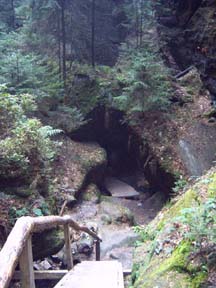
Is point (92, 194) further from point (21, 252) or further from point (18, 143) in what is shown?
point (21, 252)

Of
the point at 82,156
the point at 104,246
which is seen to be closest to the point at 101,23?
the point at 82,156

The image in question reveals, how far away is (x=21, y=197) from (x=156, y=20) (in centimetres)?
1280

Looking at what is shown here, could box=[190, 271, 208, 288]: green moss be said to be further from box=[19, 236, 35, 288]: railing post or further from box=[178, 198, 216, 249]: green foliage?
box=[19, 236, 35, 288]: railing post

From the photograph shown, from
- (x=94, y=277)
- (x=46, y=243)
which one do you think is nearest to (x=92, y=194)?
(x=46, y=243)

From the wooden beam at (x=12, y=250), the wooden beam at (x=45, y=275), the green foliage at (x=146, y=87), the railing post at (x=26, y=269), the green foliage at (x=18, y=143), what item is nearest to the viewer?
the wooden beam at (x=12, y=250)

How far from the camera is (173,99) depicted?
14680 mm

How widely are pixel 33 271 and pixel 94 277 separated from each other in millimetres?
1284

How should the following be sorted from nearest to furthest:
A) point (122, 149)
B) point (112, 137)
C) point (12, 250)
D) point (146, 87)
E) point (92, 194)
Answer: point (12, 250), point (92, 194), point (146, 87), point (112, 137), point (122, 149)

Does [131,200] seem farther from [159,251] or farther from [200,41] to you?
[159,251]

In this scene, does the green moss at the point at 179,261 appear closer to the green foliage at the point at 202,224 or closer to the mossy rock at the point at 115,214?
the green foliage at the point at 202,224

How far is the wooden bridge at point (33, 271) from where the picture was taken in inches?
89.7

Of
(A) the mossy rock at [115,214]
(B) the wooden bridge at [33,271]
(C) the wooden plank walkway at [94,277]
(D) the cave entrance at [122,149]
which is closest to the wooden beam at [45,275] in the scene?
(B) the wooden bridge at [33,271]

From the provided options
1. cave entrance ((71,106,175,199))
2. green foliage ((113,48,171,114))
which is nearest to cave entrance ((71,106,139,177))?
cave entrance ((71,106,175,199))

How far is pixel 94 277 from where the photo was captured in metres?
4.61
